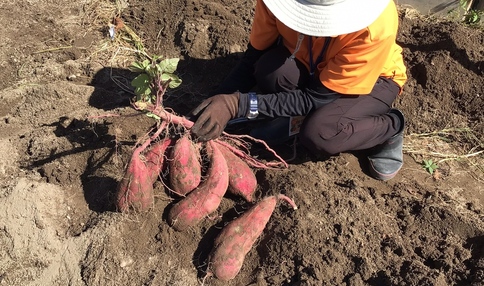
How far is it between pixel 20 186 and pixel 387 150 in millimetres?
1631

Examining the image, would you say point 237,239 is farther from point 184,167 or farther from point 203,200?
point 184,167

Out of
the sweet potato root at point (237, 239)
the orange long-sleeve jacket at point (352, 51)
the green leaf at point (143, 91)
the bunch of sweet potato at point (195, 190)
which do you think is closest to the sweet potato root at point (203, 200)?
the bunch of sweet potato at point (195, 190)

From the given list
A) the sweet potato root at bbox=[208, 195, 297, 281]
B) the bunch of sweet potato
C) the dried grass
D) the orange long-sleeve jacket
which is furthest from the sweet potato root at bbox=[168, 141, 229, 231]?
the dried grass

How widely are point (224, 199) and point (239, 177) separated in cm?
13

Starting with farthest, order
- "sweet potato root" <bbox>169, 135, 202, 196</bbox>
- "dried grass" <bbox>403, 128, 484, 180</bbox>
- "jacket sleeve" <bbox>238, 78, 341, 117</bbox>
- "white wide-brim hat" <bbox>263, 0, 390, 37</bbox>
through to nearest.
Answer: "dried grass" <bbox>403, 128, 484, 180</bbox> → "jacket sleeve" <bbox>238, 78, 341, 117</bbox> → "sweet potato root" <bbox>169, 135, 202, 196</bbox> → "white wide-brim hat" <bbox>263, 0, 390, 37</bbox>

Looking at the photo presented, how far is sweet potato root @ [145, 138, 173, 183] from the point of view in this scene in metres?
1.90

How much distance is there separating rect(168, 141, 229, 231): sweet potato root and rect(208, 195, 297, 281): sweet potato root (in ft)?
0.37

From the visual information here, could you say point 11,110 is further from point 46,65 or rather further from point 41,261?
point 41,261

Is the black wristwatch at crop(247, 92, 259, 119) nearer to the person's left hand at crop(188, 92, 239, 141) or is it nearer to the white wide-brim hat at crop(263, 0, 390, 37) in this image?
the person's left hand at crop(188, 92, 239, 141)

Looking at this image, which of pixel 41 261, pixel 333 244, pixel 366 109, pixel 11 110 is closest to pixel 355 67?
pixel 366 109

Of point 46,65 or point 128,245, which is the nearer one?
point 128,245

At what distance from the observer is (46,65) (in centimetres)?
274

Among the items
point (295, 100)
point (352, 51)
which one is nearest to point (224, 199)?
point (295, 100)

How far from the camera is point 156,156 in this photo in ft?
6.23
